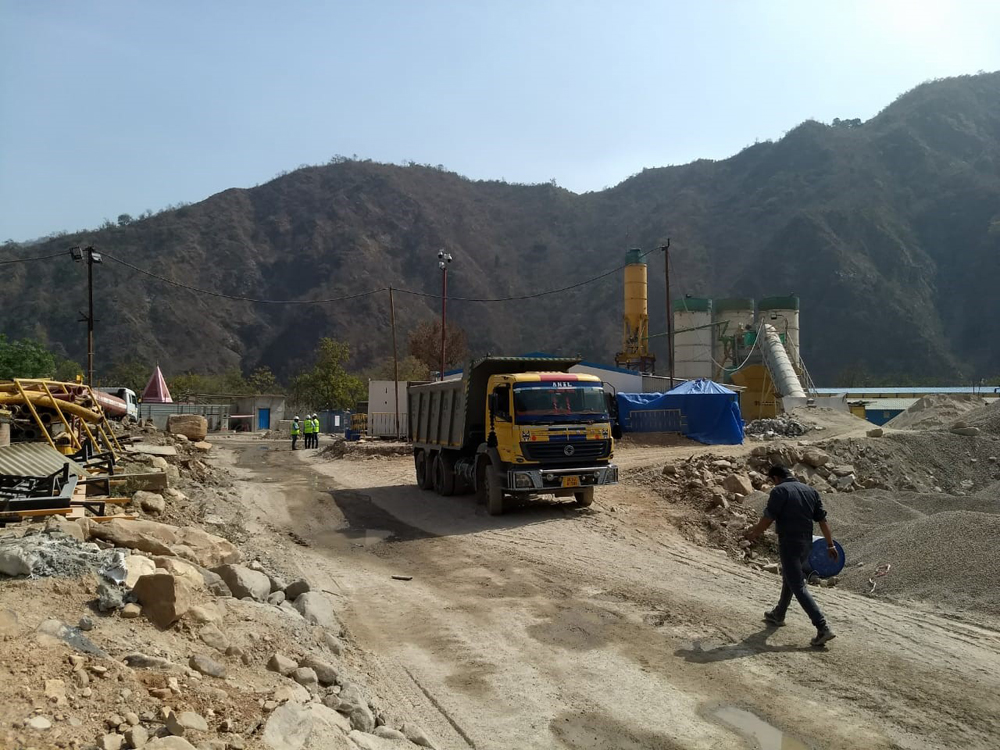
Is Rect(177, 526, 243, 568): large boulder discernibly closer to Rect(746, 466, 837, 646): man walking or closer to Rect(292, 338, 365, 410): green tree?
Rect(746, 466, 837, 646): man walking

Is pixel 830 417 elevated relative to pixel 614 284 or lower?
lower

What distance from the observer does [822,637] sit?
678 centimetres

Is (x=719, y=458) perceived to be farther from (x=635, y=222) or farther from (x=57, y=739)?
(x=635, y=222)

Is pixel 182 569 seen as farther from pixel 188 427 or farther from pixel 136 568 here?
pixel 188 427

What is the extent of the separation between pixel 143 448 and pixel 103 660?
15.1 m

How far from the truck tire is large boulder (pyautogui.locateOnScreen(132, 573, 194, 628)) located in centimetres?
1345

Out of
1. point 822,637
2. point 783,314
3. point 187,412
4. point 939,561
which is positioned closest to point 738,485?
point 939,561

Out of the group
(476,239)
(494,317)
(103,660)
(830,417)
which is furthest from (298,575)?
(476,239)

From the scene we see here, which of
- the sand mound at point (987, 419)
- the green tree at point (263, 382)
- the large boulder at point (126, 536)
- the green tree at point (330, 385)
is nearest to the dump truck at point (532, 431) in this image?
the large boulder at point (126, 536)

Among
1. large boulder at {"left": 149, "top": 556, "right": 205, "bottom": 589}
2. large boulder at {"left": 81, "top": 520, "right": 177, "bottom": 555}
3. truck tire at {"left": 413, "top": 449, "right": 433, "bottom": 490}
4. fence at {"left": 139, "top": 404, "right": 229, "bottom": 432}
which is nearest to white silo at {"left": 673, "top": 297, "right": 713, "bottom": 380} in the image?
fence at {"left": 139, "top": 404, "right": 229, "bottom": 432}

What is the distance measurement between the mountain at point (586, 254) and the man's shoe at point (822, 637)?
266 ft

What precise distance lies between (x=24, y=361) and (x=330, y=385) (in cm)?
2154

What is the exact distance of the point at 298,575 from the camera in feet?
31.6

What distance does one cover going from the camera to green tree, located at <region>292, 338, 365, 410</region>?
62969mm
